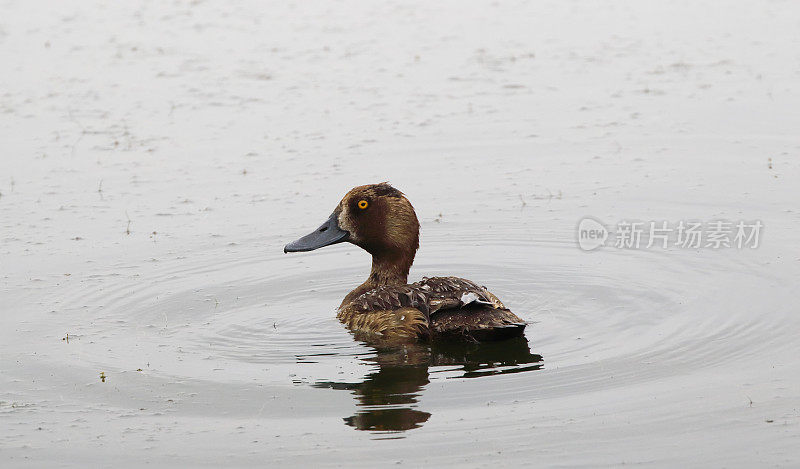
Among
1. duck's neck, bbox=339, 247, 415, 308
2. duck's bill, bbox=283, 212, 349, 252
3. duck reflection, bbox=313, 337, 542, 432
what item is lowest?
duck reflection, bbox=313, 337, 542, 432

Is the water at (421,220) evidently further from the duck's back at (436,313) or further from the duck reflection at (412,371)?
the duck's back at (436,313)

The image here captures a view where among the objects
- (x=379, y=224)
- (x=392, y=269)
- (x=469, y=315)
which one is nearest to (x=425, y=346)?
(x=469, y=315)

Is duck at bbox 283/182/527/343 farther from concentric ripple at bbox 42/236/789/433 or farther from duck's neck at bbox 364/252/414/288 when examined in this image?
concentric ripple at bbox 42/236/789/433

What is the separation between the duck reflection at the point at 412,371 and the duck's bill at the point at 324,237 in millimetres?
1370

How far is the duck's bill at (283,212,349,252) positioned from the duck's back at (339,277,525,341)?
0.80m

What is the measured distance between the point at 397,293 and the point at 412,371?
1194mm

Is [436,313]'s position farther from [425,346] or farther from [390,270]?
[390,270]

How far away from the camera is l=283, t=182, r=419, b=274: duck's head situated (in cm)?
999

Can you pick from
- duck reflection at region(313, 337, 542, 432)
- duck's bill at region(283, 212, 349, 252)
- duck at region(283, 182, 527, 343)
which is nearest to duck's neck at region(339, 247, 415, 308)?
duck at region(283, 182, 527, 343)

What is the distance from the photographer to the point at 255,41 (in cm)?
2047

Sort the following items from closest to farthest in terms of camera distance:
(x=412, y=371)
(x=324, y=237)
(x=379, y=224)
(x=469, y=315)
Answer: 1. (x=412, y=371)
2. (x=469, y=315)
3. (x=379, y=224)
4. (x=324, y=237)

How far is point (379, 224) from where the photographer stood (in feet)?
33.0

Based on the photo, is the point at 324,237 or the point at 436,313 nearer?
the point at 436,313

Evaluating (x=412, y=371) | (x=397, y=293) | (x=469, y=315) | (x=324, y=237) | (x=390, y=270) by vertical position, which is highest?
(x=324, y=237)
